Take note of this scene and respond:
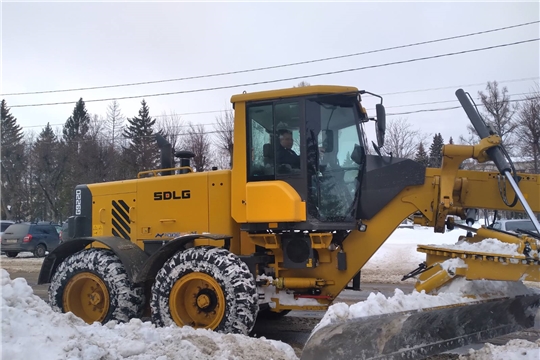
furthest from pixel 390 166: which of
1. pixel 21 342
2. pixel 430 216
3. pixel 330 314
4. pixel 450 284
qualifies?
pixel 21 342

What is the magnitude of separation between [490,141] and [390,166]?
1.19 metres

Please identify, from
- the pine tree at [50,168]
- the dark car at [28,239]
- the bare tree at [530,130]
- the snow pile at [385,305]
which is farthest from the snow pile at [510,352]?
the pine tree at [50,168]

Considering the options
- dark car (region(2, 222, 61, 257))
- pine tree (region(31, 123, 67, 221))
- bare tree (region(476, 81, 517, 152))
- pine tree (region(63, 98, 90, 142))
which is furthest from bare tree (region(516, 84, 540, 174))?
pine tree (region(63, 98, 90, 142))

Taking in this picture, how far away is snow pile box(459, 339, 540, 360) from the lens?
15.4 ft

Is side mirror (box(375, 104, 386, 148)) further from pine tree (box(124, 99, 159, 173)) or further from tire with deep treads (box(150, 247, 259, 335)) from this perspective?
pine tree (box(124, 99, 159, 173))

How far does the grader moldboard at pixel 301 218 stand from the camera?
5.96 meters

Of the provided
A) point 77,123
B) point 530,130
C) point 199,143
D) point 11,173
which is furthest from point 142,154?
point 77,123

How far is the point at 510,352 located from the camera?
482 centimetres

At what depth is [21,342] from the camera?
3572 mm

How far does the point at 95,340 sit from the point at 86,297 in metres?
3.28

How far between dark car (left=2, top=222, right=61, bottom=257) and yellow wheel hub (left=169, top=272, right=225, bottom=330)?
19461 millimetres

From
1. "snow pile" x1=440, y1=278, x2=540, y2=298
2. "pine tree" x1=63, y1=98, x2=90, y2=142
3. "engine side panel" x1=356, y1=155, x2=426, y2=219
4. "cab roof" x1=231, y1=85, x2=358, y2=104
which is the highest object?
"pine tree" x1=63, y1=98, x2=90, y2=142

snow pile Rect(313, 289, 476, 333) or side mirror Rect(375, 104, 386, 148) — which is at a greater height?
side mirror Rect(375, 104, 386, 148)

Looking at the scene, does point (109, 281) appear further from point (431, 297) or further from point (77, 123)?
point (77, 123)
